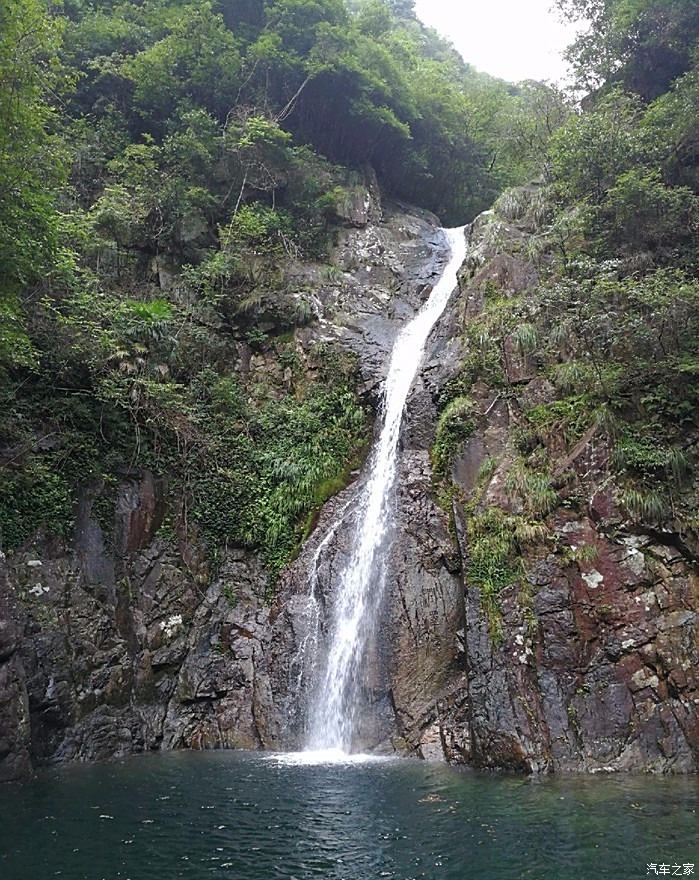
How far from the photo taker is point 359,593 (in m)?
12.6

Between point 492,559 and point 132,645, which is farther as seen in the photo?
point 132,645

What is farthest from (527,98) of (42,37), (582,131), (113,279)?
(42,37)

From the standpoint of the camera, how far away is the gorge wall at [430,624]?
9.65m

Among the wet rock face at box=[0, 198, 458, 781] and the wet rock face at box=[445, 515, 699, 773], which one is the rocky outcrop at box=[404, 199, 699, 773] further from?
the wet rock face at box=[0, 198, 458, 781]

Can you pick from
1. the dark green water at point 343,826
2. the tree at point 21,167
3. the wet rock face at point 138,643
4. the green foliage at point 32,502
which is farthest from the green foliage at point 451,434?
the tree at point 21,167

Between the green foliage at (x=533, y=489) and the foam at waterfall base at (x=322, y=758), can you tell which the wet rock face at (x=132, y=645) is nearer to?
the foam at waterfall base at (x=322, y=758)

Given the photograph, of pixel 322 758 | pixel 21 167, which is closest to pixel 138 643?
pixel 322 758

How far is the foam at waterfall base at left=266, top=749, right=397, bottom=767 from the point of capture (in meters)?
10.3

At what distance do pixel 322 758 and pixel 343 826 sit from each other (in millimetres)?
4163

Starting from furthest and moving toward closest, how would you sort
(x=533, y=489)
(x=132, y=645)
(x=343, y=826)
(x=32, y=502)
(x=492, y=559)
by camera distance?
(x=132, y=645)
(x=32, y=502)
(x=533, y=489)
(x=492, y=559)
(x=343, y=826)

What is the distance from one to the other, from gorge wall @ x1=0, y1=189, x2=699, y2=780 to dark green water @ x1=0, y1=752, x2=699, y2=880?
116 centimetres

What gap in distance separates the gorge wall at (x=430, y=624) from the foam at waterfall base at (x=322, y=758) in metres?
0.42

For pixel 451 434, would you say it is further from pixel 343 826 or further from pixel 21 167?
pixel 21 167

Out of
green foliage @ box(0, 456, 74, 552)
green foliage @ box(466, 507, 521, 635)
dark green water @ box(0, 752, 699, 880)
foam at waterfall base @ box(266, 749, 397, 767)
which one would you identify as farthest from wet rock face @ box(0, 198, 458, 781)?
green foliage @ box(466, 507, 521, 635)
